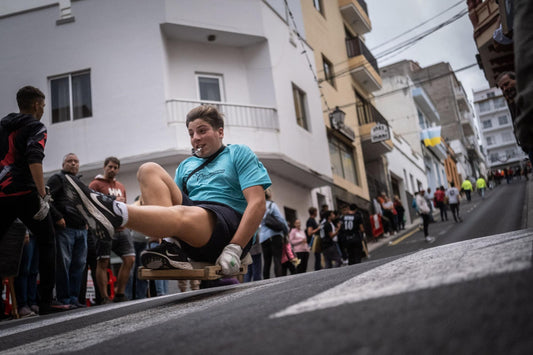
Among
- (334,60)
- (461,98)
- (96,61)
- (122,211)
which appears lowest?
(122,211)

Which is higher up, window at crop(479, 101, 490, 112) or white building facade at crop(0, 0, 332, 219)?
window at crop(479, 101, 490, 112)

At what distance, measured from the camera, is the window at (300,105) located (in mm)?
18406

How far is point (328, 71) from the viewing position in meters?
23.3

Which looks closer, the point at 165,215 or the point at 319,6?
the point at 165,215

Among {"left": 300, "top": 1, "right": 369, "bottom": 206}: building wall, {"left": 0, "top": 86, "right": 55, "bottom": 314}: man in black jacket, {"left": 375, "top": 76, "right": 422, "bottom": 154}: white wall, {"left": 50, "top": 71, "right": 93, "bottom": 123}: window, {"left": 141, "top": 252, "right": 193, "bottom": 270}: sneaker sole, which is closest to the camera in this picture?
{"left": 141, "top": 252, "right": 193, "bottom": 270}: sneaker sole

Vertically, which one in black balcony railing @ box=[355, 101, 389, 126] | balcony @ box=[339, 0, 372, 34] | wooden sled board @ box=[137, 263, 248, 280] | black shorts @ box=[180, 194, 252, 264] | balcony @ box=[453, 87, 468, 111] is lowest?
wooden sled board @ box=[137, 263, 248, 280]

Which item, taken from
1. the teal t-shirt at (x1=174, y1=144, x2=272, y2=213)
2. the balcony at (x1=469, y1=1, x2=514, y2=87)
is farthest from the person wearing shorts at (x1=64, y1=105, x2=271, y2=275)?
the balcony at (x1=469, y1=1, x2=514, y2=87)

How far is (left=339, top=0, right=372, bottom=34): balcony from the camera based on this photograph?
2591 cm

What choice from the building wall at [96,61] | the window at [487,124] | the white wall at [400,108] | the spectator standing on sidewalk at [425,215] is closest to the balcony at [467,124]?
the white wall at [400,108]

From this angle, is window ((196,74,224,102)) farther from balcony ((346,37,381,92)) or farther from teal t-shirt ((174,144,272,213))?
teal t-shirt ((174,144,272,213))

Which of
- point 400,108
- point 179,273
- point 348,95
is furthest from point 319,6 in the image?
point 179,273

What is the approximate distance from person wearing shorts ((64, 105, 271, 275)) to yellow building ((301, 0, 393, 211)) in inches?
677

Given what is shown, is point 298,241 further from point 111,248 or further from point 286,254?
point 111,248

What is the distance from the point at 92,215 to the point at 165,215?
379 millimetres
